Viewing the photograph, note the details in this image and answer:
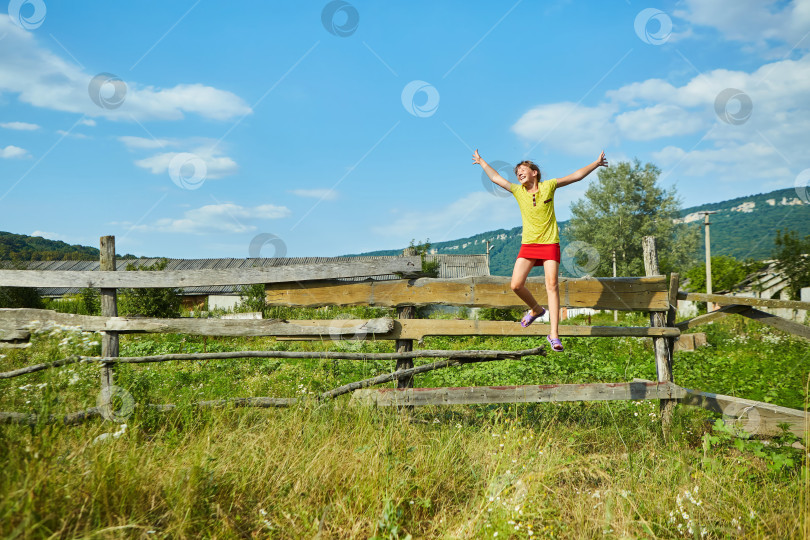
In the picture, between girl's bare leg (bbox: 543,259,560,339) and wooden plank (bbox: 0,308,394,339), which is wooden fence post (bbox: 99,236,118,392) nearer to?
wooden plank (bbox: 0,308,394,339)

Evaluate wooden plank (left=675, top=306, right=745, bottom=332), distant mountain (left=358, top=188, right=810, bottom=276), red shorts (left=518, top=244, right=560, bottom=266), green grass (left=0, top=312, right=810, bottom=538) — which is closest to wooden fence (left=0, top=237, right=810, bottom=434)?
wooden plank (left=675, top=306, right=745, bottom=332)

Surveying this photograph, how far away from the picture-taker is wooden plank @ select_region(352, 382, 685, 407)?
499cm

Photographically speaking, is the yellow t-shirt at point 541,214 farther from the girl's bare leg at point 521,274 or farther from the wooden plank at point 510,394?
the wooden plank at point 510,394

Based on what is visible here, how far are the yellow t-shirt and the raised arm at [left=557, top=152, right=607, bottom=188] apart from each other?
2.8 inches

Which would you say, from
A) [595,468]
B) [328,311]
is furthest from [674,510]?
[328,311]

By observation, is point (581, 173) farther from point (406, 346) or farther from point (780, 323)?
point (780, 323)

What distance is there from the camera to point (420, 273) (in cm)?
565

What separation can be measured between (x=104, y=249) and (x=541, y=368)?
7315 mm

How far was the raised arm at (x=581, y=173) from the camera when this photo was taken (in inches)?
172

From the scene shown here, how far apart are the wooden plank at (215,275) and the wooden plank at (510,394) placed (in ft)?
4.43

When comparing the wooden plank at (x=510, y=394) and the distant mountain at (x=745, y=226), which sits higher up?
the distant mountain at (x=745, y=226)

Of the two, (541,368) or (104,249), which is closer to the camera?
(104,249)

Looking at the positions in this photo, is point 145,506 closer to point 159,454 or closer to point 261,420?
point 159,454

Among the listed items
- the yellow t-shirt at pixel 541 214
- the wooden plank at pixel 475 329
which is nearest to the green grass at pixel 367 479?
the wooden plank at pixel 475 329
